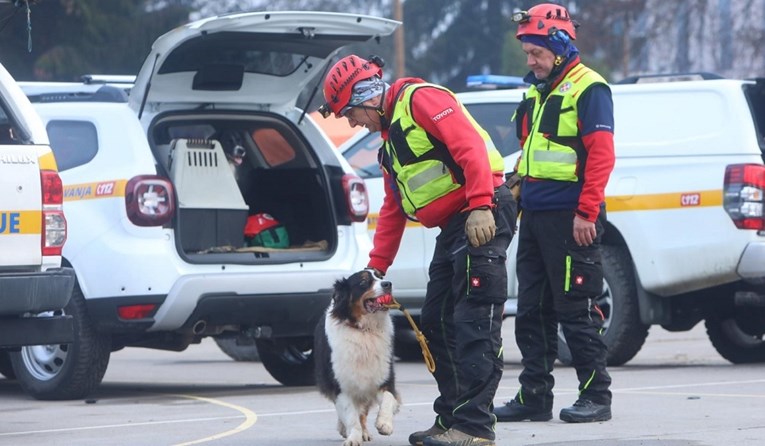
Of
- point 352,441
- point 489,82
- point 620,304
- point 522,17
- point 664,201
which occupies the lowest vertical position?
point 352,441

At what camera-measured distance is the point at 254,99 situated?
9117 millimetres

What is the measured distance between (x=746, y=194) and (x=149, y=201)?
3.67 metres

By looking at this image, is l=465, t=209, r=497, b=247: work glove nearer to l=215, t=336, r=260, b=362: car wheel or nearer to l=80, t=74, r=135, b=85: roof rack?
l=80, t=74, r=135, b=85: roof rack

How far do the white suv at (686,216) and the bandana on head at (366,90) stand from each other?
12.2 feet

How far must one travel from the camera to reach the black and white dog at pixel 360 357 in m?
6.65

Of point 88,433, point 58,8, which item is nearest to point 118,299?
point 88,433

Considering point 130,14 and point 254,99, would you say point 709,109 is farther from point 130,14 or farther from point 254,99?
point 130,14

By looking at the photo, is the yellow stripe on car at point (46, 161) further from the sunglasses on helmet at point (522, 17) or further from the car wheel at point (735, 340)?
the car wheel at point (735, 340)

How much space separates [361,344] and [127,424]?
4.99 ft

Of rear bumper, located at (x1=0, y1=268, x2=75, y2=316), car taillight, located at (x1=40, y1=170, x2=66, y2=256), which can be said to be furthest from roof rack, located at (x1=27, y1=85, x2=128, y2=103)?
rear bumper, located at (x1=0, y1=268, x2=75, y2=316)

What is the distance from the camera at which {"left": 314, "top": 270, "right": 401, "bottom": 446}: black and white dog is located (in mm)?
6648

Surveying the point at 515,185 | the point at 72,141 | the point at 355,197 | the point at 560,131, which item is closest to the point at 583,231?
the point at 560,131

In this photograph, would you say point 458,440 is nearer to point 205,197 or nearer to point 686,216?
point 205,197

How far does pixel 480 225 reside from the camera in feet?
19.8
